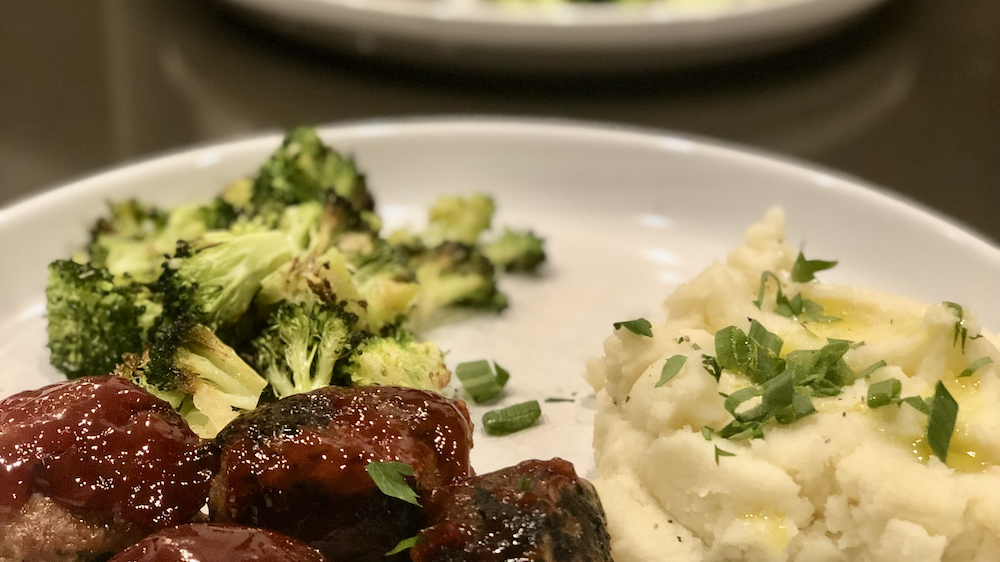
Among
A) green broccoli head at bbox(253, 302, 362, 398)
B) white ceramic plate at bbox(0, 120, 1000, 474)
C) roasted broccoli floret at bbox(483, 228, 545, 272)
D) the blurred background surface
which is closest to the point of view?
green broccoli head at bbox(253, 302, 362, 398)

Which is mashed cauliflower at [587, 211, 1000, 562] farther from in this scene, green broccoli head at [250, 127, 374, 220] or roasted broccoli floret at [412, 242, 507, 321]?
green broccoli head at [250, 127, 374, 220]

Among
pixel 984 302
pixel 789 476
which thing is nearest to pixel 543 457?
pixel 789 476

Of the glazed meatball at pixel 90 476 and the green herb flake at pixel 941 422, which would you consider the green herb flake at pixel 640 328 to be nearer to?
the green herb flake at pixel 941 422

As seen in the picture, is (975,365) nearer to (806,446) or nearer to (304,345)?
(806,446)

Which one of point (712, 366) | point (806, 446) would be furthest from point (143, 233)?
point (806, 446)

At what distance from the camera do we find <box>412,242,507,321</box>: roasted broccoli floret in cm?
357

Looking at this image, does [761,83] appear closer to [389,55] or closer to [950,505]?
[389,55]

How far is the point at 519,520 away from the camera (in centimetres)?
199

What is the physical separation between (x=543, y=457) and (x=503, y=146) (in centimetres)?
223

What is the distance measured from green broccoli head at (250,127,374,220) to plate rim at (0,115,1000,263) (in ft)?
1.87

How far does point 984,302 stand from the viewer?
3.53m

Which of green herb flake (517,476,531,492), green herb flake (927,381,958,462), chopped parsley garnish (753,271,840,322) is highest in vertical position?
chopped parsley garnish (753,271,840,322)

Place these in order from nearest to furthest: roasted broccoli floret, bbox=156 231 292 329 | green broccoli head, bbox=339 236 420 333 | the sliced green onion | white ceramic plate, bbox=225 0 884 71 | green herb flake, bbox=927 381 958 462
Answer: green herb flake, bbox=927 381 958 462 < the sliced green onion < roasted broccoli floret, bbox=156 231 292 329 < green broccoli head, bbox=339 236 420 333 < white ceramic plate, bbox=225 0 884 71

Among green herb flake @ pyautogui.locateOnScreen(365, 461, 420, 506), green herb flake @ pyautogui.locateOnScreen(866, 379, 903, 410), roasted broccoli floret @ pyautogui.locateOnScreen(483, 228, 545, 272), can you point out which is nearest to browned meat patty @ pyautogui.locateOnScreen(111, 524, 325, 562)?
green herb flake @ pyautogui.locateOnScreen(365, 461, 420, 506)
